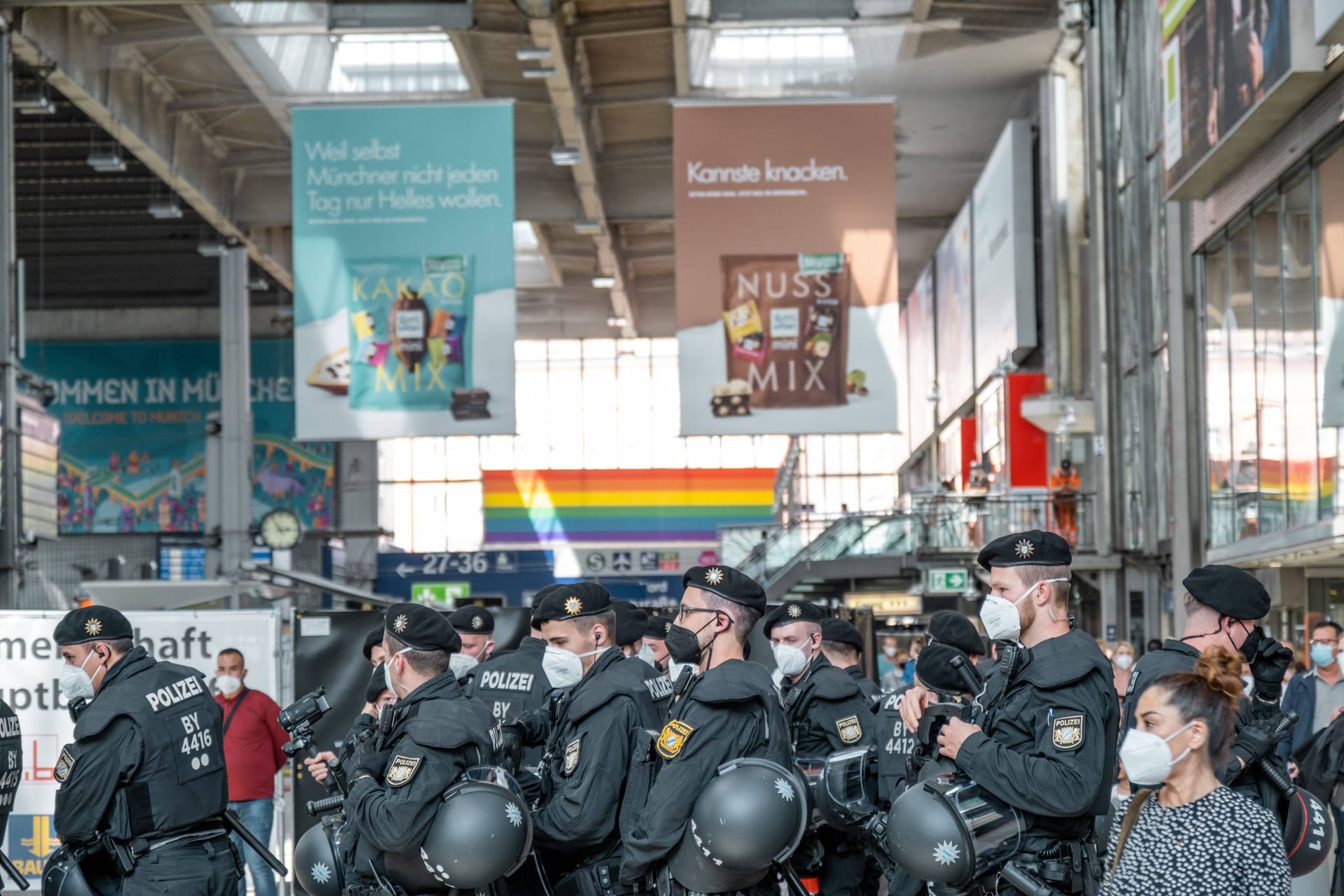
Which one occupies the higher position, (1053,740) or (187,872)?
(1053,740)

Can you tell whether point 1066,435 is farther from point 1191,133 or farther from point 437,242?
point 437,242

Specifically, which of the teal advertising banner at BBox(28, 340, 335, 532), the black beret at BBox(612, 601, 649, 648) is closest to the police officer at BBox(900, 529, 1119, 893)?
the black beret at BBox(612, 601, 649, 648)

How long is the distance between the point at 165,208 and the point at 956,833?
27.6 metres

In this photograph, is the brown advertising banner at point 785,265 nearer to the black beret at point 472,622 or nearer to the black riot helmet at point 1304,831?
the black beret at point 472,622

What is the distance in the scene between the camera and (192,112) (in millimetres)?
28422

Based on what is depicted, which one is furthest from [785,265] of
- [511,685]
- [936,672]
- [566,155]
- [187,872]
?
[187,872]

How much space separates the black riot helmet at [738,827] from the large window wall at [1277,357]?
1009cm

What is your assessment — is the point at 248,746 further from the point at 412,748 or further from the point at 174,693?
the point at 412,748

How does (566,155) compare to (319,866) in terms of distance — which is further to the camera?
(566,155)

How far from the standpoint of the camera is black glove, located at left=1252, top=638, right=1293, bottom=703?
17.4ft

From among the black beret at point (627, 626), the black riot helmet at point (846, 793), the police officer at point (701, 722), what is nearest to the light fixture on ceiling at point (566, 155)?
the black beret at point (627, 626)

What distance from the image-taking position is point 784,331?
18.5m

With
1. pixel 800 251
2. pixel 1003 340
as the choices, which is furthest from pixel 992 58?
pixel 800 251

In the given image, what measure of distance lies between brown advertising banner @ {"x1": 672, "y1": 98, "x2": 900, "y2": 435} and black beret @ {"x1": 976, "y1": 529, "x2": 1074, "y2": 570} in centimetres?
1271
